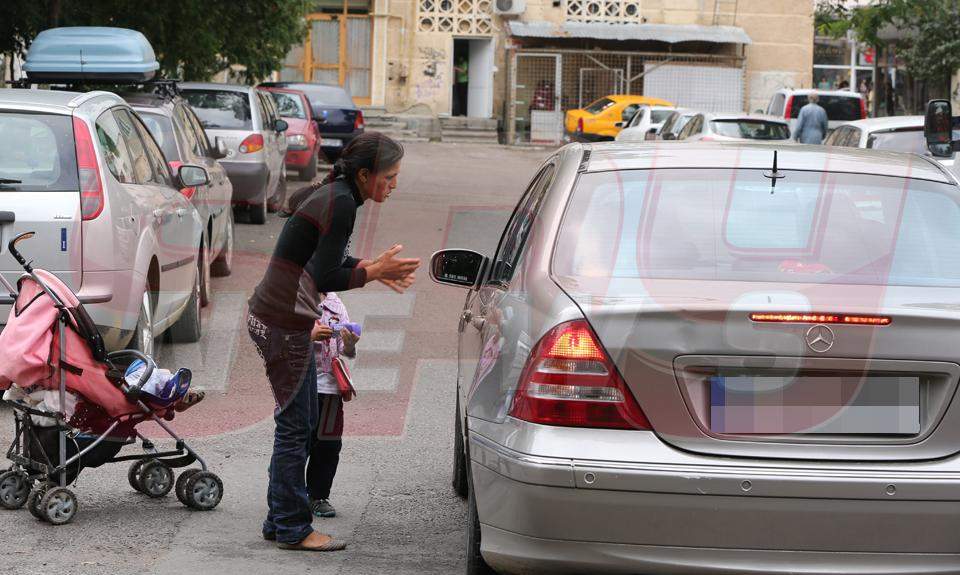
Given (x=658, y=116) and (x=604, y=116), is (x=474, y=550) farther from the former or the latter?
(x=604, y=116)

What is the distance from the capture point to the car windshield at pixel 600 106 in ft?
117

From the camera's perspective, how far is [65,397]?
567 cm

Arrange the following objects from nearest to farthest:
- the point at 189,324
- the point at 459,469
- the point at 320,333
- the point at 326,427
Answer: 1. the point at 320,333
2. the point at 326,427
3. the point at 459,469
4. the point at 189,324

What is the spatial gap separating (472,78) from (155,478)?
116 feet

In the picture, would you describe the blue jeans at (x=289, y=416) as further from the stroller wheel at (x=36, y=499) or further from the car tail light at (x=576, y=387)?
the car tail light at (x=576, y=387)

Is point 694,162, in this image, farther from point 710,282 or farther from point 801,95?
point 801,95

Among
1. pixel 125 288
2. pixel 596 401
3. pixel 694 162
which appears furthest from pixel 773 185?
pixel 125 288

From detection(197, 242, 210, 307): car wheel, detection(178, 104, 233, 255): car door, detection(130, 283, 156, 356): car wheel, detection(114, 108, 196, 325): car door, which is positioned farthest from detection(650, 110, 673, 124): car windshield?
detection(130, 283, 156, 356): car wheel

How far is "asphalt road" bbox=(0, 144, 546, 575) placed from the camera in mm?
5145

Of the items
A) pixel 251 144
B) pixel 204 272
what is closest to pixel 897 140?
pixel 251 144

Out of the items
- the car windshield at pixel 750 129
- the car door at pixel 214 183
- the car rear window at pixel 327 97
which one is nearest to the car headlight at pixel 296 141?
the car rear window at pixel 327 97

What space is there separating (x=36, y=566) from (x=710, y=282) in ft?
8.84

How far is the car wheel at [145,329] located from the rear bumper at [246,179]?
26.7ft

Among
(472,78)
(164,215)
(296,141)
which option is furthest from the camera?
(472,78)
